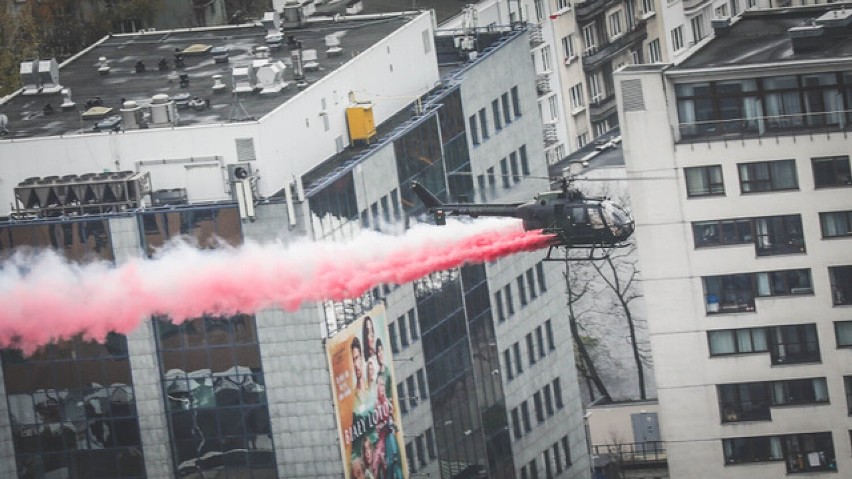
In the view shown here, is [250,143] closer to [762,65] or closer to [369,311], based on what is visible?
[369,311]

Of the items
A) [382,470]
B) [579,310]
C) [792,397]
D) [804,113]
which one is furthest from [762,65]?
[579,310]

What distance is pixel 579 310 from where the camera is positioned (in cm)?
19675

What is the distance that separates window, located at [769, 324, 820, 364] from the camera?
5817 inches

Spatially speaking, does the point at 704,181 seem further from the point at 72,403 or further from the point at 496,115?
the point at 72,403

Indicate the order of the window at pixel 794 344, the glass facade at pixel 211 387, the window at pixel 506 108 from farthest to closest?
the window at pixel 506 108 → the glass facade at pixel 211 387 → the window at pixel 794 344

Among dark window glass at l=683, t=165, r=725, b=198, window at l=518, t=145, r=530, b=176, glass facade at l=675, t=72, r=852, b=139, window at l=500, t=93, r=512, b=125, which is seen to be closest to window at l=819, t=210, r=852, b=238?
glass facade at l=675, t=72, r=852, b=139

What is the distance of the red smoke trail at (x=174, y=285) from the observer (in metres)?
152

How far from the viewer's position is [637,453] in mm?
179500

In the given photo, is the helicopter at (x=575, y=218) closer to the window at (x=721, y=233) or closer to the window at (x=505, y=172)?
the window at (x=721, y=233)

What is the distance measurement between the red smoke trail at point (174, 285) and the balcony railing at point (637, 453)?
77.1ft

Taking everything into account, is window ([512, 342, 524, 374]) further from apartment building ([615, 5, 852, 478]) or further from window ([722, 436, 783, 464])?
window ([722, 436, 783, 464])

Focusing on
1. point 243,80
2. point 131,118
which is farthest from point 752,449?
point 131,118

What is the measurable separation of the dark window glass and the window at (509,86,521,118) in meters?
29.8

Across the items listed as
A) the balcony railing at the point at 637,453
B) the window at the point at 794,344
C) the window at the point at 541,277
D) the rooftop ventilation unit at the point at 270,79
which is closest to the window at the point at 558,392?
the balcony railing at the point at 637,453
